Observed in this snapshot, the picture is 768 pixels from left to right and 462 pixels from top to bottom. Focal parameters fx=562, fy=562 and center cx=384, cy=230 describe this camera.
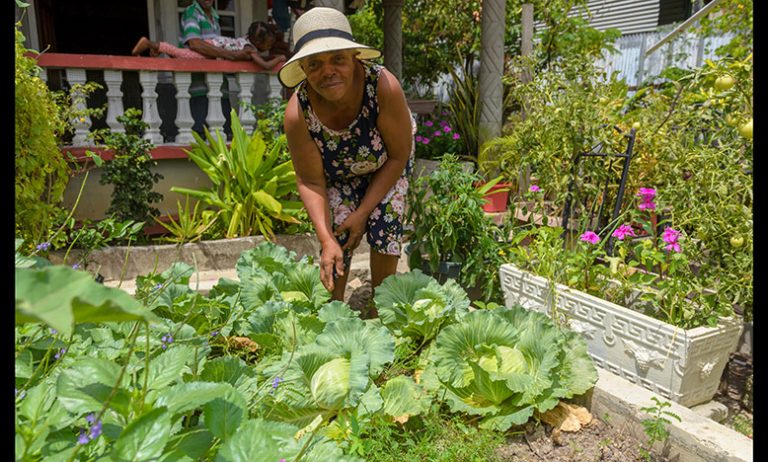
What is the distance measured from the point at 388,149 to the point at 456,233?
70 cm

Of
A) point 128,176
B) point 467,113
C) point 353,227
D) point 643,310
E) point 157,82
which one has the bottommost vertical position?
point 643,310

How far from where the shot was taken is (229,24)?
621cm

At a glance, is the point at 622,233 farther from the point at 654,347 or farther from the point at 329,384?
the point at 329,384

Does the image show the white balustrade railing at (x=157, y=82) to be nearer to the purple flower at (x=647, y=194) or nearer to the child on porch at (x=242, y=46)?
the child on porch at (x=242, y=46)

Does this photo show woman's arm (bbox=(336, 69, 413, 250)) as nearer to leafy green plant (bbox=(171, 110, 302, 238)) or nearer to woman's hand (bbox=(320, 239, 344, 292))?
woman's hand (bbox=(320, 239, 344, 292))

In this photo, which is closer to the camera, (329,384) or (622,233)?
(329,384)

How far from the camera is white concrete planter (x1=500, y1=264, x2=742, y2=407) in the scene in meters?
2.02

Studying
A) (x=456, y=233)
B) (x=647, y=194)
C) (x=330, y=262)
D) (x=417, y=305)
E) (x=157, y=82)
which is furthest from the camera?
(x=157, y=82)

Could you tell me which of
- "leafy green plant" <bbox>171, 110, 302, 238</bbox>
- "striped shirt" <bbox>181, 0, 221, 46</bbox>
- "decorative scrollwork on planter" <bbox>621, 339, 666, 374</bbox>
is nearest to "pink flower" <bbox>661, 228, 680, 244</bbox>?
"decorative scrollwork on planter" <bbox>621, 339, 666, 374</bbox>

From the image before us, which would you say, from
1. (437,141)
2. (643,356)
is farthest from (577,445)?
(437,141)

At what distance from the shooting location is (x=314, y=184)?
8.33 feet

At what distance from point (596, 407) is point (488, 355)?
1.40 ft

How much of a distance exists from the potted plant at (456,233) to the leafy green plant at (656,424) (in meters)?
1.14

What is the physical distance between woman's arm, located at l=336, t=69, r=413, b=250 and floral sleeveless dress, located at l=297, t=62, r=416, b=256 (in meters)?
0.04
